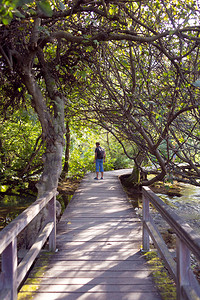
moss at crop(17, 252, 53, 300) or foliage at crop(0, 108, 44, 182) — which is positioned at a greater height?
foliage at crop(0, 108, 44, 182)

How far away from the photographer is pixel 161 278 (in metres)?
3.18

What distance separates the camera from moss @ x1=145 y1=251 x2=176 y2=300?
284cm

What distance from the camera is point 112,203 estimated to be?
750 cm

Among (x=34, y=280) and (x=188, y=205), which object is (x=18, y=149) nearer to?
(x=188, y=205)

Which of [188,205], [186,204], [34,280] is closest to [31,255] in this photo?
[34,280]

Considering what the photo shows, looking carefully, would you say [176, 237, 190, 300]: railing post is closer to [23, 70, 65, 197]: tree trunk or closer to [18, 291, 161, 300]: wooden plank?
[18, 291, 161, 300]: wooden plank

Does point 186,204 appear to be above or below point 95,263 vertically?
below

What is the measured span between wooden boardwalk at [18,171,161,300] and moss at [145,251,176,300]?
7 cm

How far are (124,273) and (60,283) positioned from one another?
2.69ft

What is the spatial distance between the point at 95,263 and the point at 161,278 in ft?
3.17

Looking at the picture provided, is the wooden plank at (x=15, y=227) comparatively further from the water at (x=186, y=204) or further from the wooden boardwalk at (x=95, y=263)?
the water at (x=186, y=204)

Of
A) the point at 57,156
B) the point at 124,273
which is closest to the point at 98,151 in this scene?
the point at 57,156

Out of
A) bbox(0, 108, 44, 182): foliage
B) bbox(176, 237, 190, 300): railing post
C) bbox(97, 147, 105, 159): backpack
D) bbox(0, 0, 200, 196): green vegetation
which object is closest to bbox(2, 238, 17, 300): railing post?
bbox(176, 237, 190, 300): railing post

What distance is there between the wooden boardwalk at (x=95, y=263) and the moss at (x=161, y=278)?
0.24 feet
